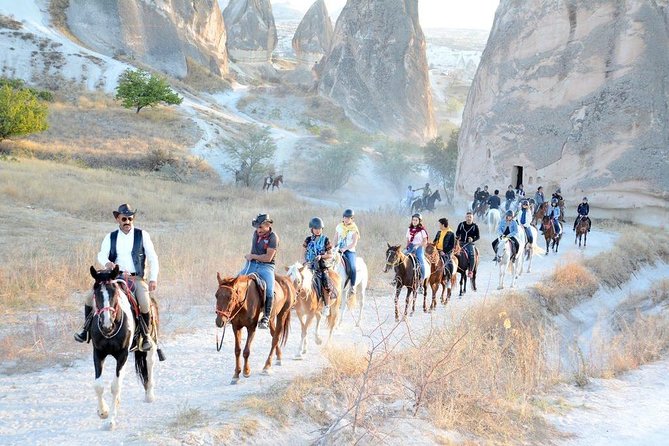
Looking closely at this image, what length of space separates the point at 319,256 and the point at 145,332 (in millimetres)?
3419

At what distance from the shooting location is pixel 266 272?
7824 mm

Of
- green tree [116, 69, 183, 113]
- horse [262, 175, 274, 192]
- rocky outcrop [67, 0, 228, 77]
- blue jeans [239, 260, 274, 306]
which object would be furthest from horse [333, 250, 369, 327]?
rocky outcrop [67, 0, 228, 77]

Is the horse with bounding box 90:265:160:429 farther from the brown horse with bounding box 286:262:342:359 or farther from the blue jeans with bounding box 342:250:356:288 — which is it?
the blue jeans with bounding box 342:250:356:288

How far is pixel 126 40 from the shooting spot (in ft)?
202

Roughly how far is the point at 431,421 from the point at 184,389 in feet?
9.44

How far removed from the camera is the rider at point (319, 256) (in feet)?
30.3

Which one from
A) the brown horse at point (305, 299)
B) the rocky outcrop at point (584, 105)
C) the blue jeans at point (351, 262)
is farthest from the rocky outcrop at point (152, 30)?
the brown horse at point (305, 299)

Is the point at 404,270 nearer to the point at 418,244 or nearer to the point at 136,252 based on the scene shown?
the point at 418,244

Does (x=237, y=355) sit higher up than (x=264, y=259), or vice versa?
(x=264, y=259)

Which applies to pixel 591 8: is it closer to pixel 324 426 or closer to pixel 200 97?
pixel 324 426

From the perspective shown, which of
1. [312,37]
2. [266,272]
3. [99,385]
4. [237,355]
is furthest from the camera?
[312,37]

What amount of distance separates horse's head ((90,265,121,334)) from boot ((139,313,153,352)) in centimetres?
55

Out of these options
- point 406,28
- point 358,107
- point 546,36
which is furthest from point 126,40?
point 546,36

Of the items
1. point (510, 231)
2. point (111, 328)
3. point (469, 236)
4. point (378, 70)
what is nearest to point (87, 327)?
point (111, 328)
